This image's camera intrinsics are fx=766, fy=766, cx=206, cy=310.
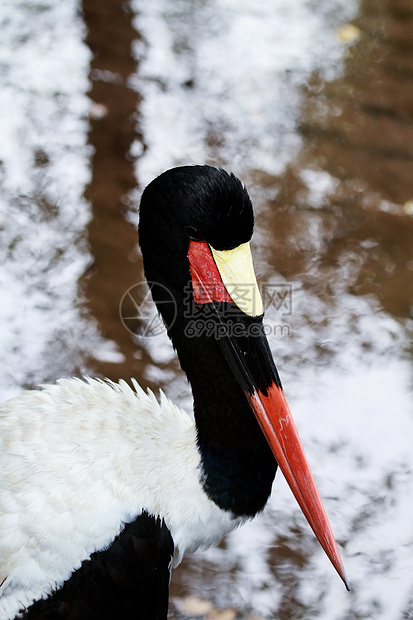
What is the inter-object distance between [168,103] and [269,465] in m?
3.09

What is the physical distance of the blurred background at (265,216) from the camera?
2.70 meters

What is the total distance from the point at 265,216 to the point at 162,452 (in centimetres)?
217

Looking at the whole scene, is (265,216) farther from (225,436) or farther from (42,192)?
(225,436)

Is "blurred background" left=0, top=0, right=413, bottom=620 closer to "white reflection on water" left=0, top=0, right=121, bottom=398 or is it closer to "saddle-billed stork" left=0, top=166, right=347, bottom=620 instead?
"white reflection on water" left=0, top=0, right=121, bottom=398

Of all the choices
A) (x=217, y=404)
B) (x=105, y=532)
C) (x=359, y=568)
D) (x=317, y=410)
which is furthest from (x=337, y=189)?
(x=105, y=532)

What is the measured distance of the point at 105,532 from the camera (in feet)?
5.87

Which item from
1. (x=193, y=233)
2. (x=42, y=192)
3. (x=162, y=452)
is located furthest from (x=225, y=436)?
(x=42, y=192)

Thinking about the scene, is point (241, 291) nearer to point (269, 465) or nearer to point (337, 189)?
point (269, 465)

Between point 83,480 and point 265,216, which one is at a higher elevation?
point 83,480

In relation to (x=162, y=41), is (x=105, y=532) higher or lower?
higher

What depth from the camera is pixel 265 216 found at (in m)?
3.97

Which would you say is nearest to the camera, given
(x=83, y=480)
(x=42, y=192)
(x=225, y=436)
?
(x=83, y=480)

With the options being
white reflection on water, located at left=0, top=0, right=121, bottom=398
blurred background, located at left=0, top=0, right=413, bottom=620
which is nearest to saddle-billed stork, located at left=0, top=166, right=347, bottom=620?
blurred background, located at left=0, top=0, right=413, bottom=620

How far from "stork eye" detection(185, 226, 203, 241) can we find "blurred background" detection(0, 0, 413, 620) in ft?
4.14
